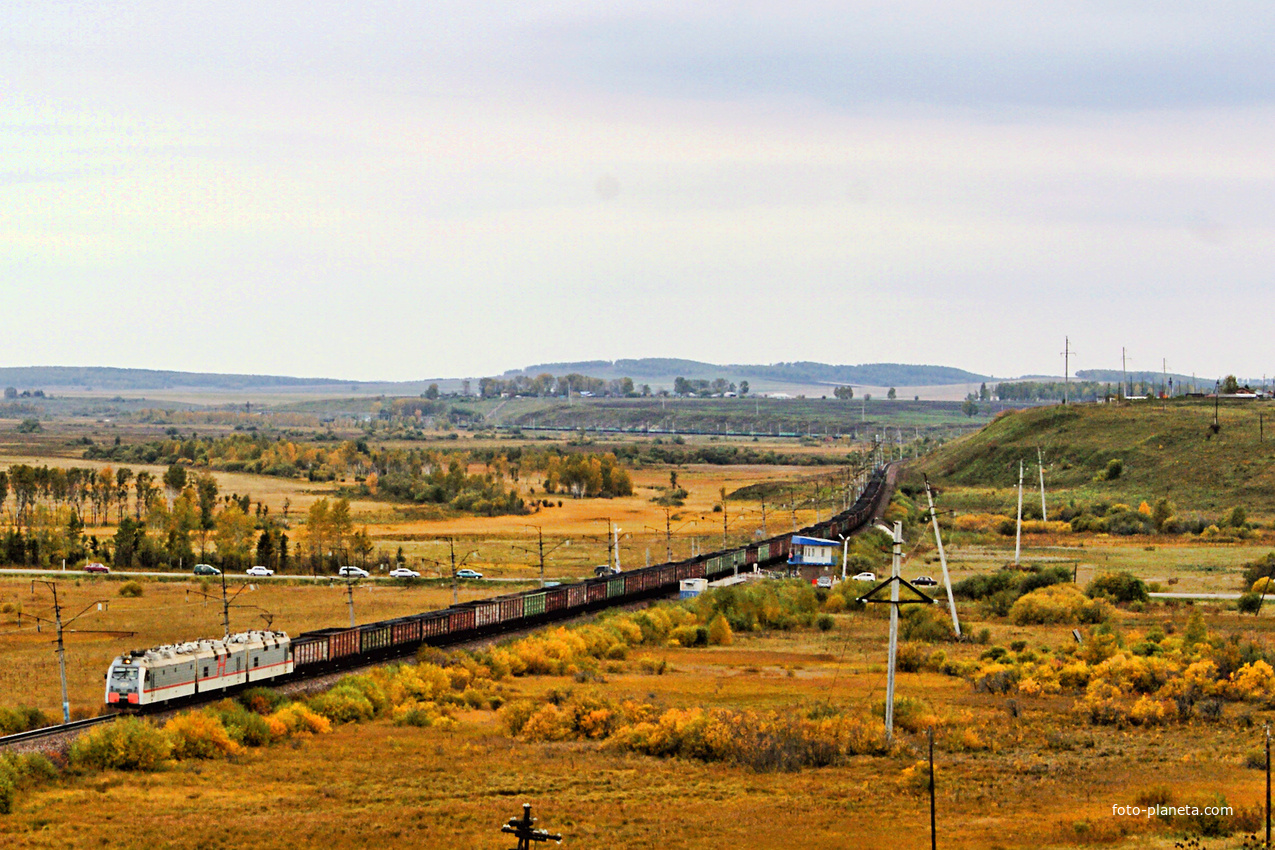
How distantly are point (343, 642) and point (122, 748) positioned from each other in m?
18.6

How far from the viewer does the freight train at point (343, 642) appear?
4797 centimetres

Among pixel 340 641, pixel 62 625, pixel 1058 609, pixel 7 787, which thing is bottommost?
pixel 62 625

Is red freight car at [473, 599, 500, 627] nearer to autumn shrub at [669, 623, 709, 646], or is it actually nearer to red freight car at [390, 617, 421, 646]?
red freight car at [390, 617, 421, 646]

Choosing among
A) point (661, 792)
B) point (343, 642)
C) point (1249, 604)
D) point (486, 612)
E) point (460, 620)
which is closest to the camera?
point (661, 792)

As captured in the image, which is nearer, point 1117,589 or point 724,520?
point 1117,589

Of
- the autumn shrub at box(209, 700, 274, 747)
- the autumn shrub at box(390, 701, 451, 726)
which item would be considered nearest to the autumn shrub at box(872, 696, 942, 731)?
the autumn shrub at box(390, 701, 451, 726)

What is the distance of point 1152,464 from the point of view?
170375 mm

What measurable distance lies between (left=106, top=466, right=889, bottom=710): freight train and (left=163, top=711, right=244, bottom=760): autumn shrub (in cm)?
407

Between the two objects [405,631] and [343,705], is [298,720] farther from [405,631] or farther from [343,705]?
[405,631]

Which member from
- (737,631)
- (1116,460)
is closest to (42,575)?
(737,631)

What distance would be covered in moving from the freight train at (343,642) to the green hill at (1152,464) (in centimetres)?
8041

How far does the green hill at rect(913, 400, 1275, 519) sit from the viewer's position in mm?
153875

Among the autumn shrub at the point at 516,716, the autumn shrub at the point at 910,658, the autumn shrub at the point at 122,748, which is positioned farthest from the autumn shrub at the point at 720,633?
the autumn shrub at the point at 122,748

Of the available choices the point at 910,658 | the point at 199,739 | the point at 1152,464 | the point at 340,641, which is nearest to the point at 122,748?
the point at 199,739
